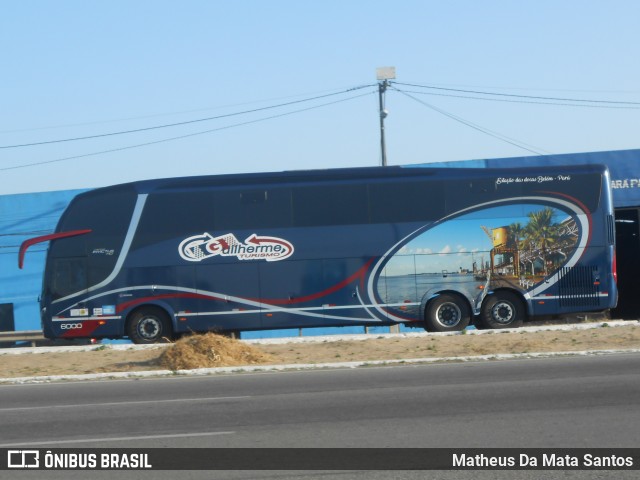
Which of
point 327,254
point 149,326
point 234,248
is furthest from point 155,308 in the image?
point 327,254

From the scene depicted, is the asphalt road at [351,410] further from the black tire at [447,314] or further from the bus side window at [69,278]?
the bus side window at [69,278]

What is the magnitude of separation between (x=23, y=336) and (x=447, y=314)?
1538cm

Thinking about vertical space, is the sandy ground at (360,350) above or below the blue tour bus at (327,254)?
below

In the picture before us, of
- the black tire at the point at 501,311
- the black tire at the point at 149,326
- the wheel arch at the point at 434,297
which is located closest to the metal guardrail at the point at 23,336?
the black tire at the point at 149,326

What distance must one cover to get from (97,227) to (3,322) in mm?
12686

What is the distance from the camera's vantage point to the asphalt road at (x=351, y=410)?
9.69m

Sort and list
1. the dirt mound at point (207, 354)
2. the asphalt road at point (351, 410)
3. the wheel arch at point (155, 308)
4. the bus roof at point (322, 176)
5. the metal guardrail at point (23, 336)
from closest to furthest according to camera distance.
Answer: the asphalt road at point (351, 410) < the dirt mound at point (207, 354) < the wheel arch at point (155, 308) < the bus roof at point (322, 176) < the metal guardrail at point (23, 336)

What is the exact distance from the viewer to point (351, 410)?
1161 centimetres

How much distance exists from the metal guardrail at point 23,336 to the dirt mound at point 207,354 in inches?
444

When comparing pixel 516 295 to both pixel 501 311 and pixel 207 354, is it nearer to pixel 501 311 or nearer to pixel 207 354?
pixel 501 311

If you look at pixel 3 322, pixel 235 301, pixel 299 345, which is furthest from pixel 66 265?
pixel 3 322

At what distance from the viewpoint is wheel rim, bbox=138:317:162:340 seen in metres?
23.2

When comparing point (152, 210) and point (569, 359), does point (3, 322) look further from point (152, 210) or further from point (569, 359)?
point (569, 359)
